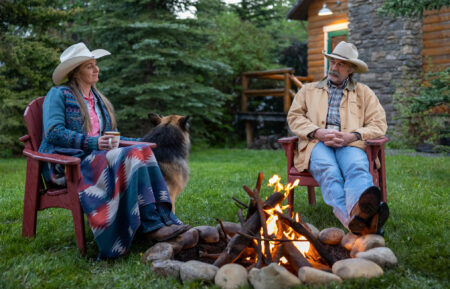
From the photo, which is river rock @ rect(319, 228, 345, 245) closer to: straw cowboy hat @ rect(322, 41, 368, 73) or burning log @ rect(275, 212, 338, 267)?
burning log @ rect(275, 212, 338, 267)

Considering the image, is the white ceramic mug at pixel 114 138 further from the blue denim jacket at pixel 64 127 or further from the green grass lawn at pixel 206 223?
the green grass lawn at pixel 206 223

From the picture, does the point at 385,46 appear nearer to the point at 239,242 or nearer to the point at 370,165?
the point at 370,165

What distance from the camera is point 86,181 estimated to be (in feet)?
10.0

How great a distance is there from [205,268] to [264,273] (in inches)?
14.7

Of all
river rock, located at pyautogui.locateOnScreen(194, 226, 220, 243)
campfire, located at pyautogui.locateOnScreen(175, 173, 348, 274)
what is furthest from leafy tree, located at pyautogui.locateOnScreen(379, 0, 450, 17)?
river rock, located at pyautogui.locateOnScreen(194, 226, 220, 243)

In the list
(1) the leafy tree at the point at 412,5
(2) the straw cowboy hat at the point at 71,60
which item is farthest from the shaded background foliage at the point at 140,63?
(2) the straw cowboy hat at the point at 71,60

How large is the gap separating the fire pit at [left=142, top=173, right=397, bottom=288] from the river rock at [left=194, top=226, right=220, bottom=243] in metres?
0.09

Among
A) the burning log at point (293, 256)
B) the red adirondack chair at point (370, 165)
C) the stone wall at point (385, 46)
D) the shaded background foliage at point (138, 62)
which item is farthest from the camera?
the stone wall at point (385, 46)

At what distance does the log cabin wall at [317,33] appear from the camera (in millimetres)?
14102

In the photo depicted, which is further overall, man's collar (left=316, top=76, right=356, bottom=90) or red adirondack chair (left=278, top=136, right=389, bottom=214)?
man's collar (left=316, top=76, right=356, bottom=90)

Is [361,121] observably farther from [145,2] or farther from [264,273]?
[145,2]

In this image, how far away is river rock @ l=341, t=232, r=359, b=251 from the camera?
2.97 metres

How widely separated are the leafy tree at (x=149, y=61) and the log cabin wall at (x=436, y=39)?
4936 mm

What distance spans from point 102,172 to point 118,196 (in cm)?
21
